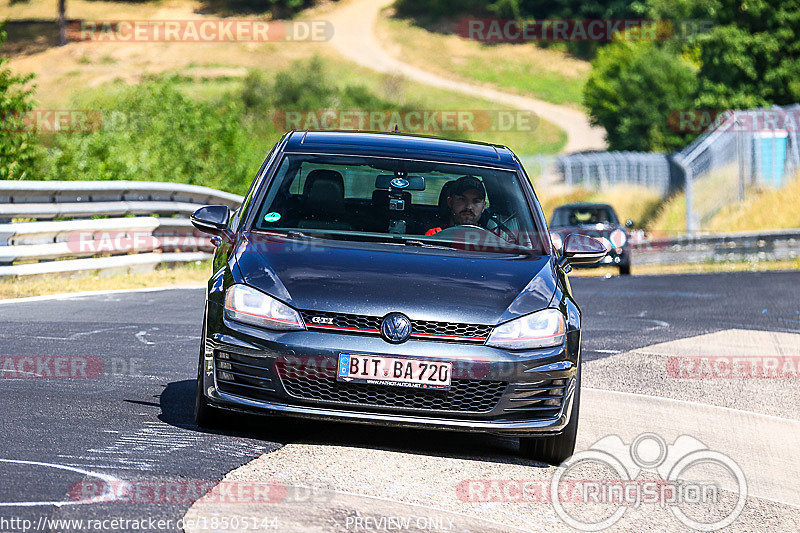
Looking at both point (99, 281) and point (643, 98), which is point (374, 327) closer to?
point (99, 281)

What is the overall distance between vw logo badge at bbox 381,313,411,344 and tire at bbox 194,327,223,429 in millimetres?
969

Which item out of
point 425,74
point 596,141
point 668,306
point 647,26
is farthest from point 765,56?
point 425,74

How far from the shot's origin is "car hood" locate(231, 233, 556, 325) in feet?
20.5

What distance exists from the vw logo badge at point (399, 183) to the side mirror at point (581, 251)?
3.15ft

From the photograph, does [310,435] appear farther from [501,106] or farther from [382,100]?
[501,106]

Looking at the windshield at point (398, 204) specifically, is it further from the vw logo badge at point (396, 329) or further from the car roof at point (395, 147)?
the vw logo badge at point (396, 329)

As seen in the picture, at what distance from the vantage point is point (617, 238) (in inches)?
999

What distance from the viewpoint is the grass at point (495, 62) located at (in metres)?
110

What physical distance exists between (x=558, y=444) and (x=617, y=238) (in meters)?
19.1

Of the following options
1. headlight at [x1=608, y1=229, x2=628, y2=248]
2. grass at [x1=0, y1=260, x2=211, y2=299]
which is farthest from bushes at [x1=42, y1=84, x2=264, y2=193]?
headlight at [x1=608, y1=229, x2=628, y2=248]

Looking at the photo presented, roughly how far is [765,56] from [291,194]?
57.0m

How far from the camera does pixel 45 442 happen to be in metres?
6.20

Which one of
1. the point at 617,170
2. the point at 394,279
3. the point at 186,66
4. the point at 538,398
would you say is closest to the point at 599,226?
the point at 538,398

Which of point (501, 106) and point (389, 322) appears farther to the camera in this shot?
point (501, 106)
